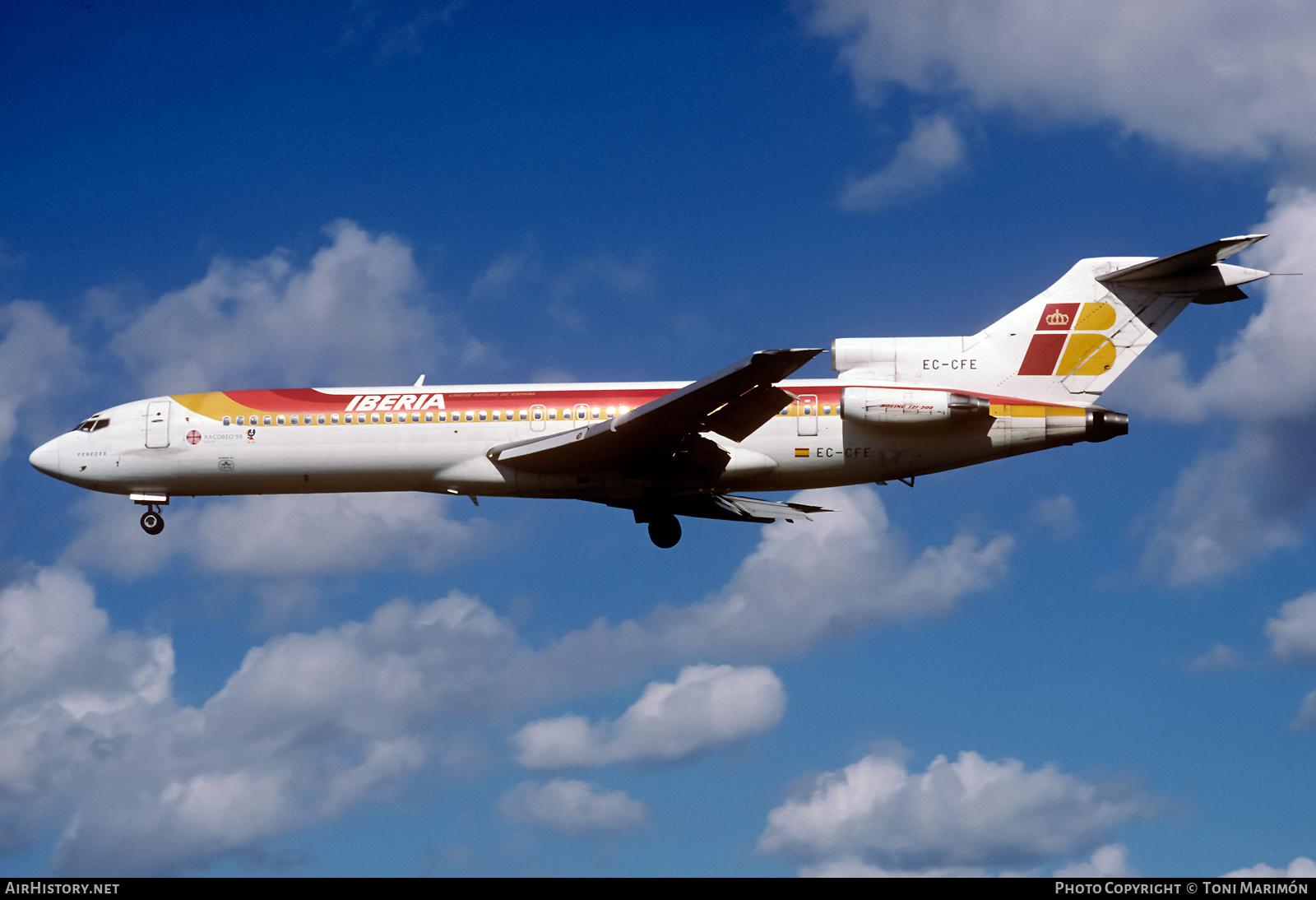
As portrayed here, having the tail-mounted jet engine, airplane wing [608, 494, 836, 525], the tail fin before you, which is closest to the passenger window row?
airplane wing [608, 494, 836, 525]

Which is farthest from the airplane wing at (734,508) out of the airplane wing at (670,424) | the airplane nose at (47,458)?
the airplane nose at (47,458)

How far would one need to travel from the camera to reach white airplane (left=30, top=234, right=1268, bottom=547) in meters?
29.9

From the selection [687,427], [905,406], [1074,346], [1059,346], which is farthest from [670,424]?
[1074,346]

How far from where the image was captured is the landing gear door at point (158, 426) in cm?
3222

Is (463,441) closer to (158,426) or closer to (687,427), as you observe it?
(687,427)

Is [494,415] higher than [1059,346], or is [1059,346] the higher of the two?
[1059,346]

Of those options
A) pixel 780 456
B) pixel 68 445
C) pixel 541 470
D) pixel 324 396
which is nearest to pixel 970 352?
pixel 780 456

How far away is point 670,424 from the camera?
94.6 feet

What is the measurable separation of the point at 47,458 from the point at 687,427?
674 inches

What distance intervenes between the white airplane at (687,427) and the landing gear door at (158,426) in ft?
0.15

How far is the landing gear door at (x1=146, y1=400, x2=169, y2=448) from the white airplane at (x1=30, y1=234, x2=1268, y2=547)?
0.05 m

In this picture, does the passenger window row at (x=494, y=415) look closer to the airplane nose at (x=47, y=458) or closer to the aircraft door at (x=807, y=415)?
the aircraft door at (x=807, y=415)

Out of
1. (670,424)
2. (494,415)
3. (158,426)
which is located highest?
(158,426)

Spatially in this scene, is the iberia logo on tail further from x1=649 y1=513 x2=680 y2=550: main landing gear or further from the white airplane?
x1=649 y1=513 x2=680 y2=550: main landing gear
